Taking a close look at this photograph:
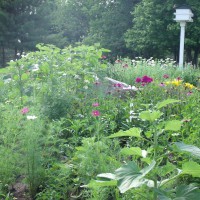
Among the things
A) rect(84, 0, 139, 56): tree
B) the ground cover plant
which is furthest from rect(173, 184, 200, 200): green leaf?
rect(84, 0, 139, 56): tree

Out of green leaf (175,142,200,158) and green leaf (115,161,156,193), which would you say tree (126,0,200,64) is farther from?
green leaf (115,161,156,193)

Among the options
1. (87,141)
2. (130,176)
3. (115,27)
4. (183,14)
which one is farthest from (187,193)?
(115,27)

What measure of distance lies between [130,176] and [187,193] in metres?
0.33

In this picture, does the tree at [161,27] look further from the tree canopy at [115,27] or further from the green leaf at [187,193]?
the green leaf at [187,193]

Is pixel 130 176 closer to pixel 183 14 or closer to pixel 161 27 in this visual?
pixel 183 14

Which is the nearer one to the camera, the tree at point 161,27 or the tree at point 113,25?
the tree at point 161,27

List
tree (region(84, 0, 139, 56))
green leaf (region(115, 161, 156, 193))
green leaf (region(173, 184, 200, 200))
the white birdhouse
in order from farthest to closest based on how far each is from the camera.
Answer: tree (region(84, 0, 139, 56))
the white birdhouse
green leaf (region(173, 184, 200, 200))
green leaf (region(115, 161, 156, 193))

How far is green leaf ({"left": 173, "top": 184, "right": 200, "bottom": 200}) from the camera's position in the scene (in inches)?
80.8

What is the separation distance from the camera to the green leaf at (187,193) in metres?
2.05

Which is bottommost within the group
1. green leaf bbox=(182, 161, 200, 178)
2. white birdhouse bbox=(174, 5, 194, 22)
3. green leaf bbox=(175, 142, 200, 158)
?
green leaf bbox=(182, 161, 200, 178)

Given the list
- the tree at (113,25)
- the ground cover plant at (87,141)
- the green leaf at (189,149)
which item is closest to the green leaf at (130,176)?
the ground cover plant at (87,141)

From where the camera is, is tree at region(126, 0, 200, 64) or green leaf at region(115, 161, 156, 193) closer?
green leaf at region(115, 161, 156, 193)

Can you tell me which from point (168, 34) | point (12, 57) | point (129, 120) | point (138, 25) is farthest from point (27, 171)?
point (12, 57)

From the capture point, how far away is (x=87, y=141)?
9.53 feet
